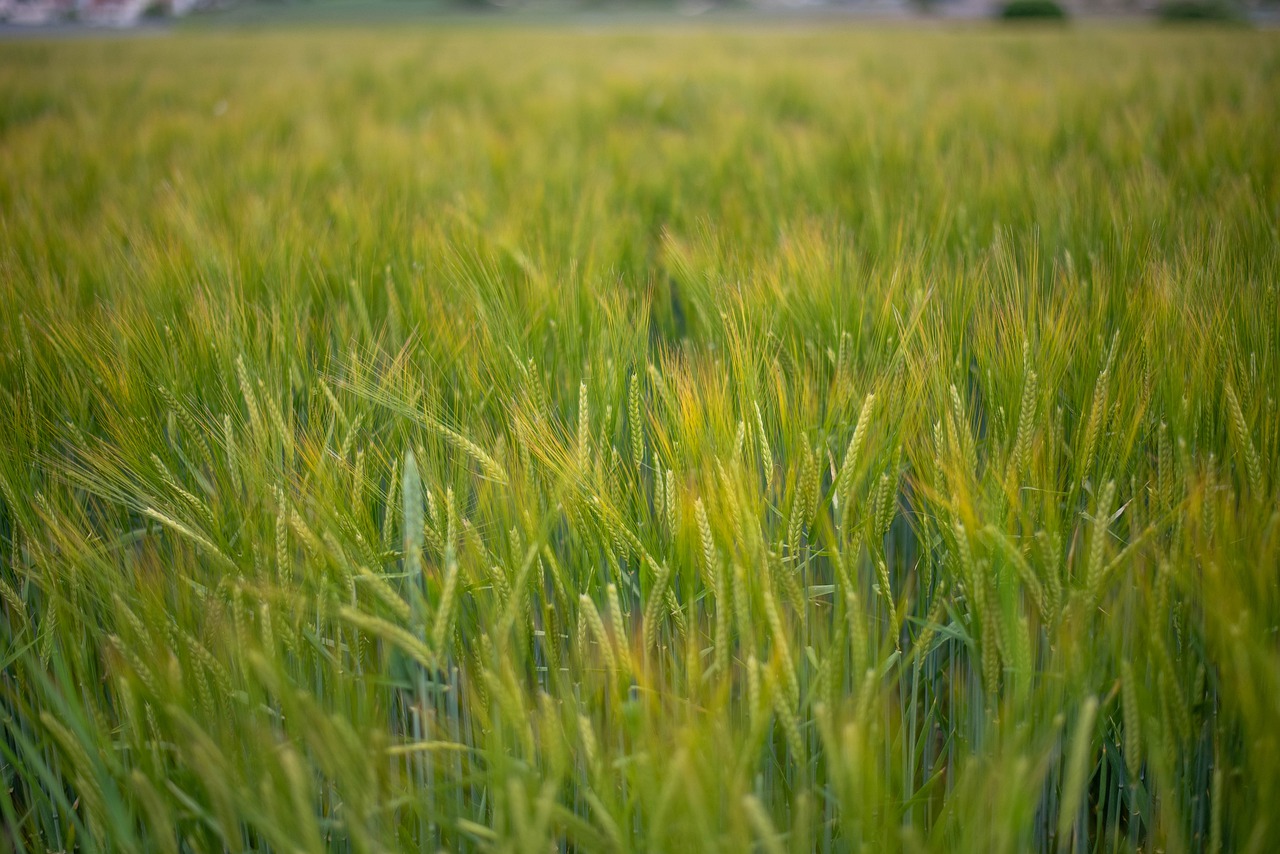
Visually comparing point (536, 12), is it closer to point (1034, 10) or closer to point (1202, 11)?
point (1034, 10)

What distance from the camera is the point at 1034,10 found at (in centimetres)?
2020

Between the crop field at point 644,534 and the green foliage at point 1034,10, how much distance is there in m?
22.0

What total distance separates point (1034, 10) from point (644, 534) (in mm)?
23606

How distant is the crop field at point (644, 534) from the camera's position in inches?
22.8

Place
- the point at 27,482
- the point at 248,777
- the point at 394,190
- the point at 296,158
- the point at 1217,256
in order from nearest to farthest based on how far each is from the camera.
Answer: the point at 248,777
the point at 27,482
the point at 1217,256
the point at 394,190
the point at 296,158

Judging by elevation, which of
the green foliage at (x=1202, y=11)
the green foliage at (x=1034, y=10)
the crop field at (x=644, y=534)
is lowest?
the crop field at (x=644, y=534)

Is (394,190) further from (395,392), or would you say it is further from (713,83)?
(713,83)

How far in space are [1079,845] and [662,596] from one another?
39 cm

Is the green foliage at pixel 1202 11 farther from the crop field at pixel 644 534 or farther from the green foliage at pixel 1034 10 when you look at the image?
the crop field at pixel 644 534

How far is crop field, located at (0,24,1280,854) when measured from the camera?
58 cm

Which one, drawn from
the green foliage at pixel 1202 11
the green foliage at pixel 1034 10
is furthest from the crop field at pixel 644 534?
the green foliage at pixel 1034 10

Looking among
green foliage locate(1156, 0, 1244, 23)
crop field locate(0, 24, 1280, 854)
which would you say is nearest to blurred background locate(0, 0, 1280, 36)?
green foliage locate(1156, 0, 1244, 23)

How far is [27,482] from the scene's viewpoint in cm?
88

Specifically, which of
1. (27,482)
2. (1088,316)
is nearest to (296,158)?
(27,482)
